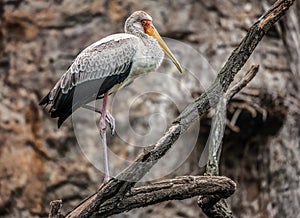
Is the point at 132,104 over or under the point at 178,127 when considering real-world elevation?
under

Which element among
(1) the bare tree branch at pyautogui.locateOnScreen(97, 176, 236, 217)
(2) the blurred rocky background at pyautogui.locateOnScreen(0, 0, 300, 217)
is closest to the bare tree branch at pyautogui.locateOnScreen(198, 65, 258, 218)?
(1) the bare tree branch at pyautogui.locateOnScreen(97, 176, 236, 217)

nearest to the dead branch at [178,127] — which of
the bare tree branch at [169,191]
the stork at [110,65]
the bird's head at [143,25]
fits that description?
the bare tree branch at [169,191]

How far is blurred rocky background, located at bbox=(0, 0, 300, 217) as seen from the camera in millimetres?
6305

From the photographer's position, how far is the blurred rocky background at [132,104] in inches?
248

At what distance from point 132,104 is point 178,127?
329 cm

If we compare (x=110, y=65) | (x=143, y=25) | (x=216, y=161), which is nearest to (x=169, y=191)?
(x=216, y=161)

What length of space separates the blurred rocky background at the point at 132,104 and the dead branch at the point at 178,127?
9.88ft

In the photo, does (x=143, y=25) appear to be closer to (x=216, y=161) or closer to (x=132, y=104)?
(x=216, y=161)

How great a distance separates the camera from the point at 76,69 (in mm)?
3426

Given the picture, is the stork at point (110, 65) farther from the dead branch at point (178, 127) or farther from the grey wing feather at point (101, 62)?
the dead branch at point (178, 127)

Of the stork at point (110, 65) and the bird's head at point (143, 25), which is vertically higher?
the bird's head at point (143, 25)

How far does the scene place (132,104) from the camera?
20.7 feet

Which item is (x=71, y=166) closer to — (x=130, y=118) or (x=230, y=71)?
(x=130, y=118)

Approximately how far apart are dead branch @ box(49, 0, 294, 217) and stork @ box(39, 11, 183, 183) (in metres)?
0.29
